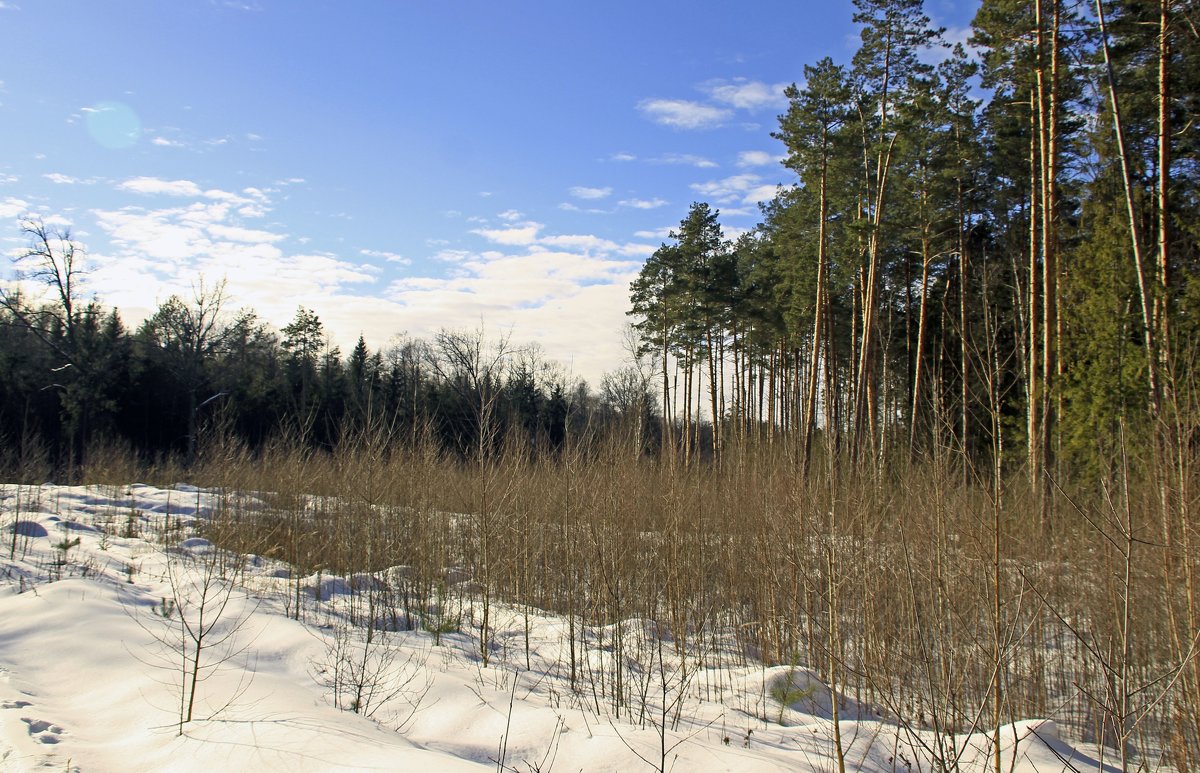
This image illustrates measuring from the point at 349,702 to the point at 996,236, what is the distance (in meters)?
24.0

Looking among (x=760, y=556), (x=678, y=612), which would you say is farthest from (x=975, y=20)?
(x=678, y=612)

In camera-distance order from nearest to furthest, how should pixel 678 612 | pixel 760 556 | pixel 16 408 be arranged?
1. pixel 678 612
2. pixel 760 556
3. pixel 16 408

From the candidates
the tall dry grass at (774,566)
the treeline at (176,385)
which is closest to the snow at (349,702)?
the tall dry grass at (774,566)

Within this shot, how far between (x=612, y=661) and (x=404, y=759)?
3.47 metres

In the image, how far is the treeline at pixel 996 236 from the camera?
1282cm

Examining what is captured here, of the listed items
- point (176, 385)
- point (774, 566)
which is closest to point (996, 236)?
point (774, 566)

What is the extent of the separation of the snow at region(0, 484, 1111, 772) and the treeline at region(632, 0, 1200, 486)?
2.68 meters

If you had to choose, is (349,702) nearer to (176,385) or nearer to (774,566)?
(774,566)

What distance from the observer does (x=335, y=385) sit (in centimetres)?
4391

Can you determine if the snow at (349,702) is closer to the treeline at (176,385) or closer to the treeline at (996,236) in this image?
the treeline at (996,236)

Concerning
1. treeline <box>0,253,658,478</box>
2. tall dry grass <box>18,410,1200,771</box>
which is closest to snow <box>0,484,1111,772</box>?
tall dry grass <box>18,410,1200,771</box>

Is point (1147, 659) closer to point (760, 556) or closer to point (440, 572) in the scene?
point (760, 556)

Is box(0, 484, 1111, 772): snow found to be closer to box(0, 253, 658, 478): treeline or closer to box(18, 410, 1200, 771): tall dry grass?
box(18, 410, 1200, 771): tall dry grass

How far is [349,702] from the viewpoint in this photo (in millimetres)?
6129
